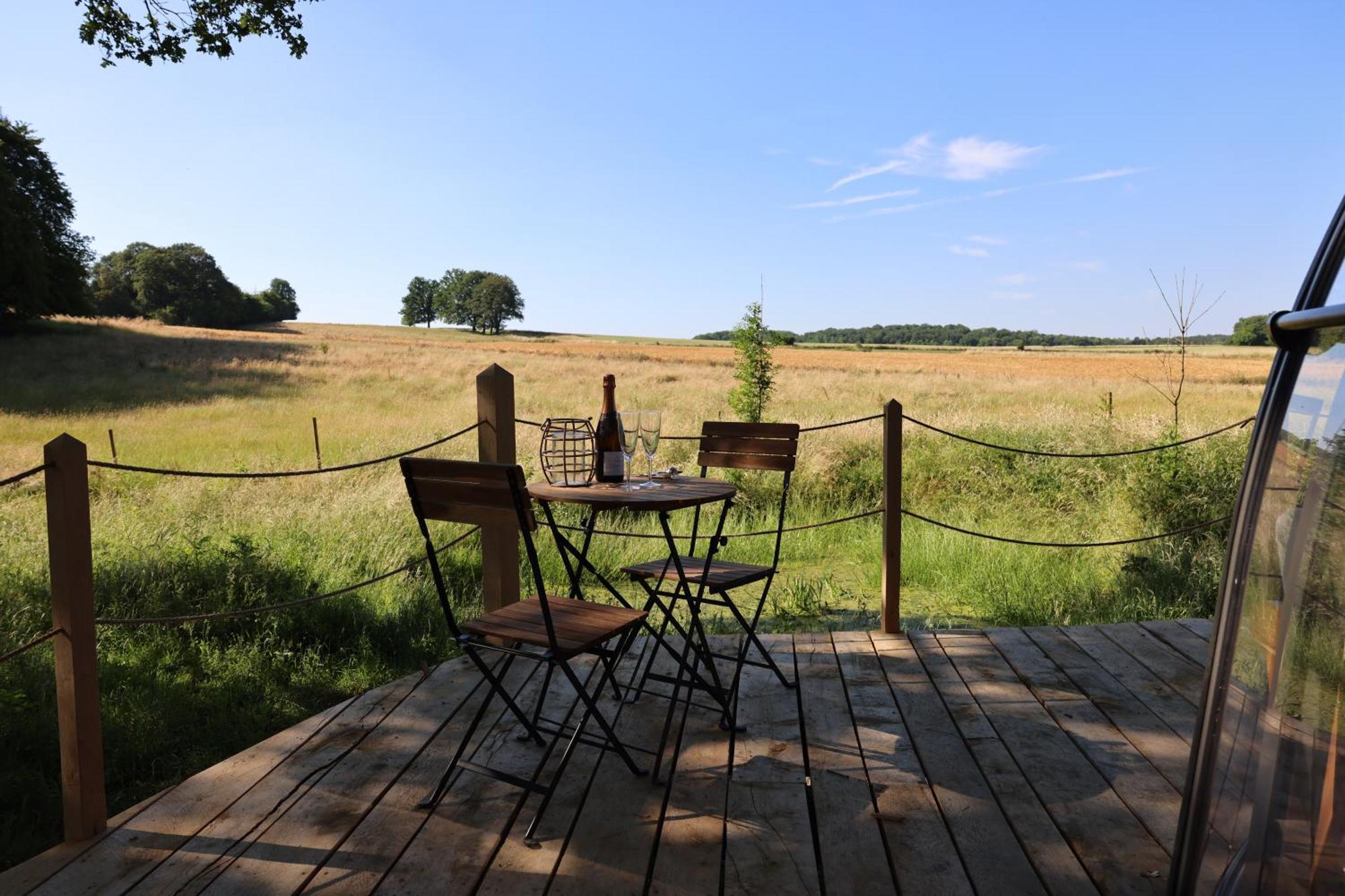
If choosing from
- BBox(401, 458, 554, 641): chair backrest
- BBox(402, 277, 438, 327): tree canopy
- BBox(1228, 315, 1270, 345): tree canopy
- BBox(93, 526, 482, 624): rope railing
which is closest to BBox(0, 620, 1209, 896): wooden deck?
BBox(93, 526, 482, 624): rope railing

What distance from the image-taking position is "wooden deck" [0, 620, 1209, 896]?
1973mm

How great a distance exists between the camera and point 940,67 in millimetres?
11852

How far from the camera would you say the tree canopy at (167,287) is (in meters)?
50.1

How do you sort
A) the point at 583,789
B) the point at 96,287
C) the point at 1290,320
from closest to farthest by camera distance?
the point at 1290,320 → the point at 583,789 → the point at 96,287

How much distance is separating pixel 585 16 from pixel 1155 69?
8535 mm

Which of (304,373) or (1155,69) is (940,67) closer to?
(1155,69)

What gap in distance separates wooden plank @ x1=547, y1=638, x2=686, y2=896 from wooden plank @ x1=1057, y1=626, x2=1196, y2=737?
148 cm

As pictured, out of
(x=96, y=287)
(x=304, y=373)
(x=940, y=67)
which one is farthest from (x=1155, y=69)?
(x=96, y=287)

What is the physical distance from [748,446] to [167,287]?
56.1 m

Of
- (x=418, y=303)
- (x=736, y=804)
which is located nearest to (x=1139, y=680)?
(x=736, y=804)

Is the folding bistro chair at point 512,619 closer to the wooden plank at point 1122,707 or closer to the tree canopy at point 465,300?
the wooden plank at point 1122,707

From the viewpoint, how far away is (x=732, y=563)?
10.3 ft

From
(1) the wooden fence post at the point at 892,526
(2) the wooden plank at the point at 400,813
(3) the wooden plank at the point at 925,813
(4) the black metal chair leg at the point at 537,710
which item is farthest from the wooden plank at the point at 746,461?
(2) the wooden plank at the point at 400,813

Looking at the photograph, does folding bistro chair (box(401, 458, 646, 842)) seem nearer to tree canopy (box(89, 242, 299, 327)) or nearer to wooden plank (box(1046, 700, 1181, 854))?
wooden plank (box(1046, 700, 1181, 854))
